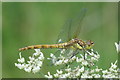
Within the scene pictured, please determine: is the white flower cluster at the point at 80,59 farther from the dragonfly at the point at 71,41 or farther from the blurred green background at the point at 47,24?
the blurred green background at the point at 47,24

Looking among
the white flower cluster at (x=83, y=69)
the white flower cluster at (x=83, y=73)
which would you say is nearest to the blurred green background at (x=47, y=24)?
the white flower cluster at (x=83, y=69)

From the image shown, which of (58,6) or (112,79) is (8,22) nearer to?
(58,6)

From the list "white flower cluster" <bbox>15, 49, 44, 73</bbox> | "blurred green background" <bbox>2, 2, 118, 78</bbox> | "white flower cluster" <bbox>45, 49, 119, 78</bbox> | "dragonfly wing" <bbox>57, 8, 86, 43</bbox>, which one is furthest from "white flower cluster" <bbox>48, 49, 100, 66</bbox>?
"blurred green background" <bbox>2, 2, 118, 78</bbox>

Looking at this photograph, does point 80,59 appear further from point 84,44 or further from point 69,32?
point 69,32

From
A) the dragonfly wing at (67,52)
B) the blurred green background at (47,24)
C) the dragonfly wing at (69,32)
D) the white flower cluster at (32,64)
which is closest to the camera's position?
the white flower cluster at (32,64)

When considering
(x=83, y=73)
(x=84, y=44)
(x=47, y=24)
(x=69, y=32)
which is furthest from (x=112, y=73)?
(x=47, y=24)

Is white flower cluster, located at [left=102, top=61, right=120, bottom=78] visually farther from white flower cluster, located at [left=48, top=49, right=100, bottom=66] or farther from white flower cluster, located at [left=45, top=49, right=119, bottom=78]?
white flower cluster, located at [left=48, top=49, right=100, bottom=66]

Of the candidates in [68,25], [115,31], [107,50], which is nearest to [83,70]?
[68,25]

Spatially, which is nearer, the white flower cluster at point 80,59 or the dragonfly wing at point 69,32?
the white flower cluster at point 80,59
